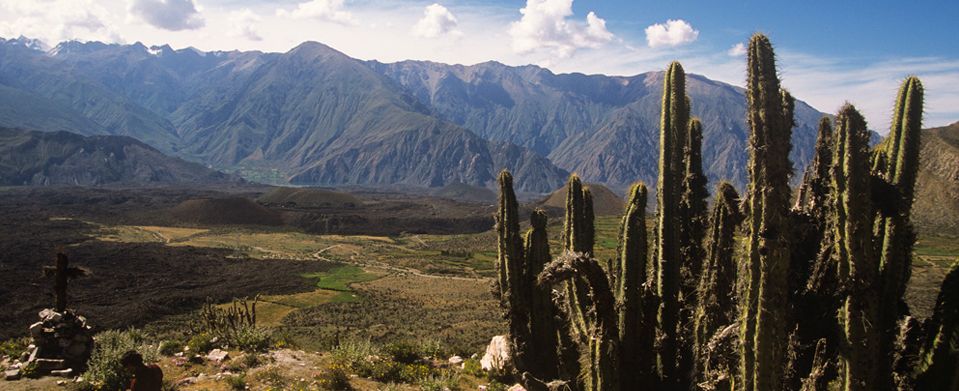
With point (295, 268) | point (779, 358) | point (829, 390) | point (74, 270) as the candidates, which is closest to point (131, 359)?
point (74, 270)

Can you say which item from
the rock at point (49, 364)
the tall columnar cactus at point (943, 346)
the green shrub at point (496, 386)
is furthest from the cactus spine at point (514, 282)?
the rock at point (49, 364)

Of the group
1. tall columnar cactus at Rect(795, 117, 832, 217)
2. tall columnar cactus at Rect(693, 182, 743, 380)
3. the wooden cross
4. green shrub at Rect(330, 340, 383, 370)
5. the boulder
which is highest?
tall columnar cactus at Rect(795, 117, 832, 217)

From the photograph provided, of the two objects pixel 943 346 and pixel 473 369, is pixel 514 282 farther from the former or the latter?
pixel 943 346

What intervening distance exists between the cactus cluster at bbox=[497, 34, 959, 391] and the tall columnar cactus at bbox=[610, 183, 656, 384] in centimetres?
3

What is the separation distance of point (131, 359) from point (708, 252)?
9989 millimetres

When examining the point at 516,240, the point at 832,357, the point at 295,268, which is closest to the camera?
the point at 832,357

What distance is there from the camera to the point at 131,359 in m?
9.75

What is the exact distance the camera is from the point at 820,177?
9719 millimetres

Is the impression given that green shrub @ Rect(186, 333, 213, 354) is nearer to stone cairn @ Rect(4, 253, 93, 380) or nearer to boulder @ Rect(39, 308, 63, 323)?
stone cairn @ Rect(4, 253, 93, 380)

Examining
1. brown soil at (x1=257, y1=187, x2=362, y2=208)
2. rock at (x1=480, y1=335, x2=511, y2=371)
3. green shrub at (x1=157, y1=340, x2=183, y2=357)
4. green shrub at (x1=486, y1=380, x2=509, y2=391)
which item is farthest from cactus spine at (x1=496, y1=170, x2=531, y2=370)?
brown soil at (x1=257, y1=187, x2=362, y2=208)

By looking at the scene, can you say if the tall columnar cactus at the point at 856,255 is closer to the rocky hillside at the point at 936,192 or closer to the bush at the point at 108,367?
the bush at the point at 108,367

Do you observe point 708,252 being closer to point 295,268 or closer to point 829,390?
point 829,390

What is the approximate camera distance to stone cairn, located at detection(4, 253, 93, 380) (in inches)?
575

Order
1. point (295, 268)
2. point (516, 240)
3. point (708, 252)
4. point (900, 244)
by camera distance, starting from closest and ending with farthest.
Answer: point (900, 244) → point (708, 252) → point (516, 240) → point (295, 268)
